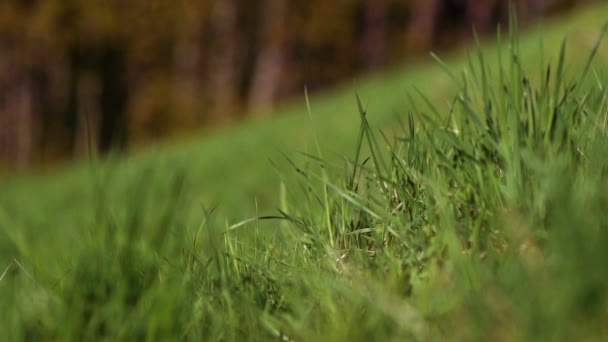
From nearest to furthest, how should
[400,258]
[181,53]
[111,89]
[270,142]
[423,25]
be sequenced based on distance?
[400,258], [270,142], [181,53], [423,25], [111,89]

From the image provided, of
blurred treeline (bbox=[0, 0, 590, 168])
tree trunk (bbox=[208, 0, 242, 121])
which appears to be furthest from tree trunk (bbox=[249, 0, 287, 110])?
tree trunk (bbox=[208, 0, 242, 121])

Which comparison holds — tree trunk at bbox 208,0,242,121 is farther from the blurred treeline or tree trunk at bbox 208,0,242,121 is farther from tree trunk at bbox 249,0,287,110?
tree trunk at bbox 249,0,287,110

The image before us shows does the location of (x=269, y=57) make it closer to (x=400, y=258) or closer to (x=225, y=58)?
(x=225, y=58)

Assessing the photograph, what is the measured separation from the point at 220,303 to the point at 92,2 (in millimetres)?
38495

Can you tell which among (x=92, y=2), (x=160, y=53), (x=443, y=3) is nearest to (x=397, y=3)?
(x=443, y=3)

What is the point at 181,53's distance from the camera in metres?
43.2

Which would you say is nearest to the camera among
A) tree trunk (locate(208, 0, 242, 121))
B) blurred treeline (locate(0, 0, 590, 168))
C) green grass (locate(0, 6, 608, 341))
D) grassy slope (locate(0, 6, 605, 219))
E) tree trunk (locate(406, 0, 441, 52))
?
green grass (locate(0, 6, 608, 341))

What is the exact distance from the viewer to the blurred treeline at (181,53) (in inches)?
1503

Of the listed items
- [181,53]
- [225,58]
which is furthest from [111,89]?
[225,58]

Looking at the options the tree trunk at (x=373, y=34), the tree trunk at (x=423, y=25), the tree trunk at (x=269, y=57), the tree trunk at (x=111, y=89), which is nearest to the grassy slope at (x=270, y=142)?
the tree trunk at (x=269, y=57)

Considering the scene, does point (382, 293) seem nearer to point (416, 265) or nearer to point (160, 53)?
point (416, 265)

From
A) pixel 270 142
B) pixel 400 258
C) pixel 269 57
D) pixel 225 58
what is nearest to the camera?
pixel 400 258

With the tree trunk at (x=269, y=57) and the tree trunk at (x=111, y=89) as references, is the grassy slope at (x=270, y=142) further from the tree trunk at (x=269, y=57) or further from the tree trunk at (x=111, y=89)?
the tree trunk at (x=111, y=89)

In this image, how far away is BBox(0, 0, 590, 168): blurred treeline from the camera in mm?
38188
